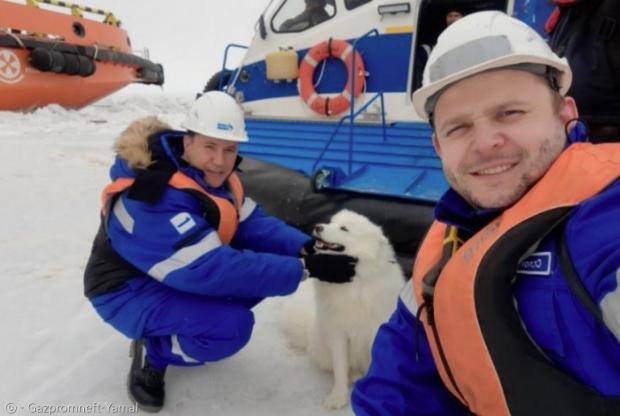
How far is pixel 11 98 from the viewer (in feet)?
29.9

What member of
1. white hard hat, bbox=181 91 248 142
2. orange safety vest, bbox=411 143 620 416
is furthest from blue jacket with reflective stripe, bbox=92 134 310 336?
orange safety vest, bbox=411 143 620 416

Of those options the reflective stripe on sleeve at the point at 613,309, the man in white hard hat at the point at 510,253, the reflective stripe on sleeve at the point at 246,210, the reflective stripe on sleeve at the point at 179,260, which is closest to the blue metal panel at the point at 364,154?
the reflective stripe on sleeve at the point at 246,210

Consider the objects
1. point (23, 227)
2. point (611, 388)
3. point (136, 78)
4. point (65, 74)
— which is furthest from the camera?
point (136, 78)

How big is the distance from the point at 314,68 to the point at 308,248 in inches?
129

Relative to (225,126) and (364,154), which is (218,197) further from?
(364,154)

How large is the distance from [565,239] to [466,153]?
0.94 feet

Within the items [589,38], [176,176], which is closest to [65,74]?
[176,176]

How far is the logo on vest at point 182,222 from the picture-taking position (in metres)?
1.92

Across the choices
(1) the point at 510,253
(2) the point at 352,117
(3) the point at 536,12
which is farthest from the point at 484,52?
(3) the point at 536,12

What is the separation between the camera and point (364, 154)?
402cm

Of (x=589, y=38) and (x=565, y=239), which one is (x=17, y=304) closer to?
(x=565, y=239)

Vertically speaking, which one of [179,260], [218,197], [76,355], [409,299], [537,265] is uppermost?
[537,265]

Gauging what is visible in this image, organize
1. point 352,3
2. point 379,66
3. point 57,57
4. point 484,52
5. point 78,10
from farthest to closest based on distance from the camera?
point 78,10 → point 57,57 → point 352,3 → point 379,66 → point 484,52

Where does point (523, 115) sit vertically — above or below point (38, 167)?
above
